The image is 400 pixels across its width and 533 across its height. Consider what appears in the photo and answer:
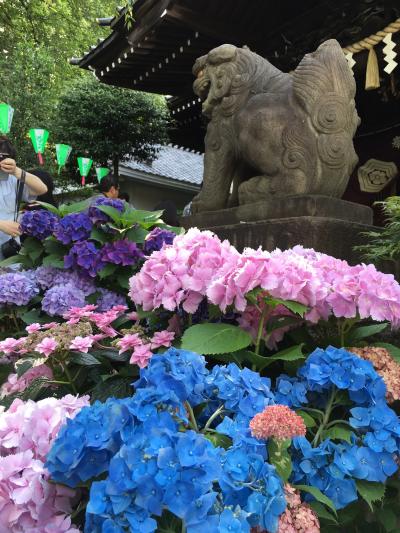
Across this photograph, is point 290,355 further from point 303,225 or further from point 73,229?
point 73,229

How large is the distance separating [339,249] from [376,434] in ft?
4.80

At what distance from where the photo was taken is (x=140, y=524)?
81cm

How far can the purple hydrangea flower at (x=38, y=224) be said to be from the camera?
253 centimetres

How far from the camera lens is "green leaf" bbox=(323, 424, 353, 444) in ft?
3.94

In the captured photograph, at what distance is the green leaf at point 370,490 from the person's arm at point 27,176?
276 centimetres

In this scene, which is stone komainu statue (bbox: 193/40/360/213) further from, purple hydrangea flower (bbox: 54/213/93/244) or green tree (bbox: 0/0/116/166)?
green tree (bbox: 0/0/116/166)

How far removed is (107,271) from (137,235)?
0.27 meters

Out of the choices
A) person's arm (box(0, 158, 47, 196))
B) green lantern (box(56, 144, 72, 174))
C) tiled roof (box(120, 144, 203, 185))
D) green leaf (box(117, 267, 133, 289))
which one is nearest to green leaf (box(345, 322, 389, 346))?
green leaf (box(117, 267, 133, 289))

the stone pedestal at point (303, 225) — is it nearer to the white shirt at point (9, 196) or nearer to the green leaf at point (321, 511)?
the white shirt at point (9, 196)

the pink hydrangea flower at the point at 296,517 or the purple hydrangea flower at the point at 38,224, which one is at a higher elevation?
the purple hydrangea flower at the point at 38,224

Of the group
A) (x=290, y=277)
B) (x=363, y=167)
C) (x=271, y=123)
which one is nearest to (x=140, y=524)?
(x=290, y=277)

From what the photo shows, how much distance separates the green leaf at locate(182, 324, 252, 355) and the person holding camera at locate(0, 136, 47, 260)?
77.4 inches

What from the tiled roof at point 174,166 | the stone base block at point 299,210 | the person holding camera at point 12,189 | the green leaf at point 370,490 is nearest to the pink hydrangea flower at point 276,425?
the green leaf at point 370,490

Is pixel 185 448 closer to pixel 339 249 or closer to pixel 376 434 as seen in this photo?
pixel 376 434
